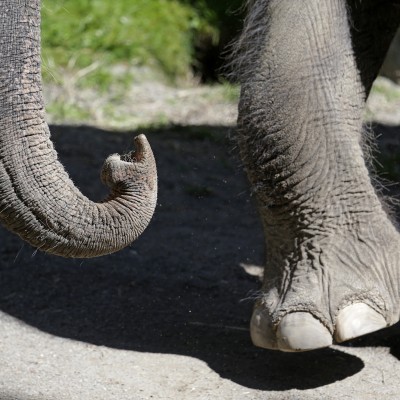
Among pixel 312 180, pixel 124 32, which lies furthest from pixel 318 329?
pixel 124 32

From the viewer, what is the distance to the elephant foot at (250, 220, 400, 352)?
2936 mm

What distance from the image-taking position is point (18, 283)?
150 inches

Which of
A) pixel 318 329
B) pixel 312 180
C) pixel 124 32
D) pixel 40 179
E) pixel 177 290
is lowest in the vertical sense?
pixel 124 32

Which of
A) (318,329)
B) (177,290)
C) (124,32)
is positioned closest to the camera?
(318,329)

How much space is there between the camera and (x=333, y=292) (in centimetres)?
299

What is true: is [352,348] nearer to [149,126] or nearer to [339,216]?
[339,216]

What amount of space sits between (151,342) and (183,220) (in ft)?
4.16

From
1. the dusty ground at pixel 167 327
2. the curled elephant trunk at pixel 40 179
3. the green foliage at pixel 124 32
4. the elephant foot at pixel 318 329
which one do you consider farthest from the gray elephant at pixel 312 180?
the green foliage at pixel 124 32

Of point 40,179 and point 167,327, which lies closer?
point 40,179

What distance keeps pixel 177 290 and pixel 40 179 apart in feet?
5.40

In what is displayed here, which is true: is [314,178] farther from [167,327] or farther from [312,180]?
[167,327]

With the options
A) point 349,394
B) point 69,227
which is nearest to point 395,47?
point 349,394

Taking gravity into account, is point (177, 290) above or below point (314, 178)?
below

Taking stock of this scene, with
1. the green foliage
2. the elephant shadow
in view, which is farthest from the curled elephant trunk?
the green foliage
